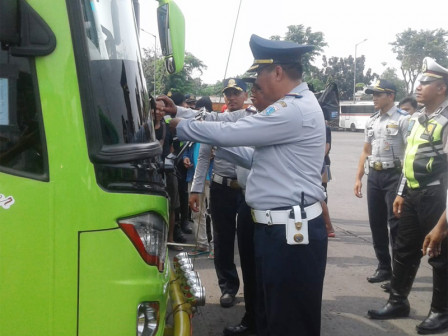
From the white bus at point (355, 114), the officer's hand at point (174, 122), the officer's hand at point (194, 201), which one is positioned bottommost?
the white bus at point (355, 114)

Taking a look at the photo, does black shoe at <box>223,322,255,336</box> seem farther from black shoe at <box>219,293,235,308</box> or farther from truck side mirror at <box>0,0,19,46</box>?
truck side mirror at <box>0,0,19,46</box>

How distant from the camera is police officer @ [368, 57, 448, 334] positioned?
3.96 m

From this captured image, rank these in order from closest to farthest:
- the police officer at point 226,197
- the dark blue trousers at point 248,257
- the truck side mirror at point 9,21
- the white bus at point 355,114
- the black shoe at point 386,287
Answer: the truck side mirror at point 9,21 → the dark blue trousers at point 248,257 → the police officer at point 226,197 → the black shoe at point 386,287 → the white bus at point 355,114

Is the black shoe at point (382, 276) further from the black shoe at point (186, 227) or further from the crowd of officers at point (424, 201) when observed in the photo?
the black shoe at point (186, 227)

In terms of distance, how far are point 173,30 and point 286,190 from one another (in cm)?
94

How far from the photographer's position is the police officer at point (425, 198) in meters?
3.96

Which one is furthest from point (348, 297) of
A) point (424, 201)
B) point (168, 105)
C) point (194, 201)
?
point (168, 105)

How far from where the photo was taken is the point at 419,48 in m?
75.2

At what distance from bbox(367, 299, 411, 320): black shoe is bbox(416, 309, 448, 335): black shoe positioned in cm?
28

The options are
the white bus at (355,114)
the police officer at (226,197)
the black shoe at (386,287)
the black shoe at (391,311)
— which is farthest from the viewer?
the white bus at (355,114)

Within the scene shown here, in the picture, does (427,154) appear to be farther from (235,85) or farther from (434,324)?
(235,85)

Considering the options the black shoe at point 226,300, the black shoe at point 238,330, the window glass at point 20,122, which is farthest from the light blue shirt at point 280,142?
the black shoe at point 226,300

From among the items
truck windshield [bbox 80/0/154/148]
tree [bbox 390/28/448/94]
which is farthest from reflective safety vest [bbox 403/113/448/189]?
tree [bbox 390/28/448/94]

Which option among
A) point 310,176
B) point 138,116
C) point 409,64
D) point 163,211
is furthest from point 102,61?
point 409,64
